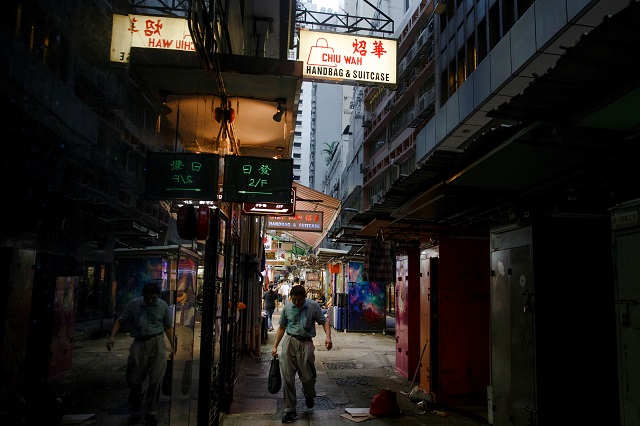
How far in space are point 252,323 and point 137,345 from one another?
948cm

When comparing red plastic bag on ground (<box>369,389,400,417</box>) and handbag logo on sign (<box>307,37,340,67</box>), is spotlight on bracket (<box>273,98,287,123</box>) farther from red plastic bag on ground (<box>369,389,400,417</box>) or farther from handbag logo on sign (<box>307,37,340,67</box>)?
red plastic bag on ground (<box>369,389,400,417</box>)

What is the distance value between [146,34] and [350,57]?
3863 millimetres

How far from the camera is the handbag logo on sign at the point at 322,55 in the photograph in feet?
24.1

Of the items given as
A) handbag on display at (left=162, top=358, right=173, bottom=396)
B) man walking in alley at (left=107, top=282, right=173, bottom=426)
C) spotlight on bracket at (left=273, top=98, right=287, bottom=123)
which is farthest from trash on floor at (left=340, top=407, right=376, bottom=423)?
spotlight on bracket at (left=273, top=98, right=287, bottom=123)

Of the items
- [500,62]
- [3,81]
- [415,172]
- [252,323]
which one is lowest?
[252,323]

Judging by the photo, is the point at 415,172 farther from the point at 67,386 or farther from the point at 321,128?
the point at 321,128

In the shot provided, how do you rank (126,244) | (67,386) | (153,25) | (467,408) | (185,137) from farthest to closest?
(467,408) < (185,137) < (153,25) < (126,244) < (67,386)

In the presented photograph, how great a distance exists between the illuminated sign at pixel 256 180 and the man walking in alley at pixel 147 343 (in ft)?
6.52

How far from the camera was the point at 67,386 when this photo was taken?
7.47ft

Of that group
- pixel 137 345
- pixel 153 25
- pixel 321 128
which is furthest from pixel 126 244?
pixel 321 128

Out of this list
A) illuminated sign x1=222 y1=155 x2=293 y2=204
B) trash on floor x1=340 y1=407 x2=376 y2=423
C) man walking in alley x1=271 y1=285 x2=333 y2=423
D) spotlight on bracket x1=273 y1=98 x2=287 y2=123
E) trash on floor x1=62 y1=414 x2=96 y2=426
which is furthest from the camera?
man walking in alley x1=271 y1=285 x2=333 y2=423

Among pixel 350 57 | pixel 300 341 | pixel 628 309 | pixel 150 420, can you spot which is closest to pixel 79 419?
pixel 150 420

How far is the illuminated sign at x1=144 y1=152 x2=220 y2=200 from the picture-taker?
13.8ft

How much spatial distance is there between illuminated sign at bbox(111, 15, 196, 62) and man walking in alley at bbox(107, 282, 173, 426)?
1.92m
